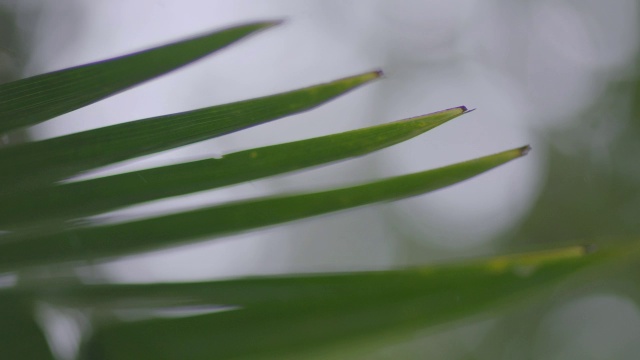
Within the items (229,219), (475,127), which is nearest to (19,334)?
(229,219)

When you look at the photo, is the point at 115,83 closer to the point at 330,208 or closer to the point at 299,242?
the point at 330,208

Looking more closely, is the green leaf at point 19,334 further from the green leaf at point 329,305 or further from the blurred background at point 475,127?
the blurred background at point 475,127

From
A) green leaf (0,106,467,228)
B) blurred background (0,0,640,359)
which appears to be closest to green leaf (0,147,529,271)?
green leaf (0,106,467,228)

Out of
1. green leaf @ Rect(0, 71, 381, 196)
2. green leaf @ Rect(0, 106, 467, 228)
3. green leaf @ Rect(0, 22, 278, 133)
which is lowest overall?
green leaf @ Rect(0, 106, 467, 228)

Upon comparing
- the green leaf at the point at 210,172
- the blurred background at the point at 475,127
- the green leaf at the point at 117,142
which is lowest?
the blurred background at the point at 475,127

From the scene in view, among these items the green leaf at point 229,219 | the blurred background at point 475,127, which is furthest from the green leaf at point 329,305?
the blurred background at point 475,127

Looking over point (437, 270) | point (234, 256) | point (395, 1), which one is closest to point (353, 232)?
point (234, 256)

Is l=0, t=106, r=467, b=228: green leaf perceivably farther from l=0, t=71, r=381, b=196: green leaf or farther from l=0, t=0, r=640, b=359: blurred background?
l=0, t=0, r=640, b=359: blurred background
